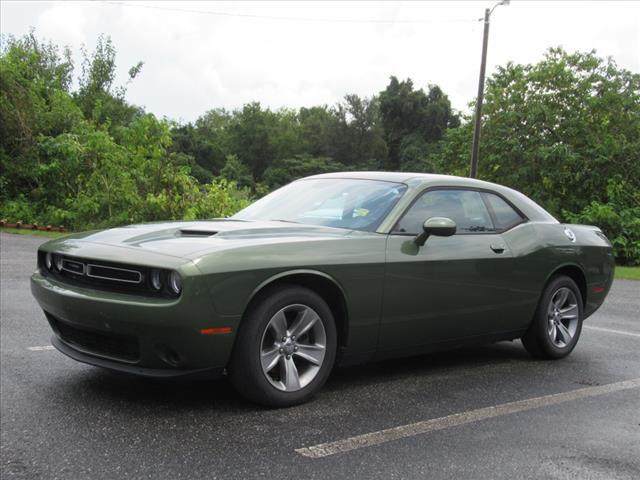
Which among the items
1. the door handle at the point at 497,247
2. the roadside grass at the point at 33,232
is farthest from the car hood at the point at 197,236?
the roadside grass at the point at 33,232

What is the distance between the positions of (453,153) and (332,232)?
2824 centimetres

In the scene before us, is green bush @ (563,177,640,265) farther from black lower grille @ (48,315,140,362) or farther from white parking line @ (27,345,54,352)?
black lower grille @ (48,315,140,362)

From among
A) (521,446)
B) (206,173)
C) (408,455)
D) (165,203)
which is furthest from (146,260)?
(206,173)

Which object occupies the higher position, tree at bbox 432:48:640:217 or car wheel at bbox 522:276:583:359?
tree at bbox 432:48:640:217

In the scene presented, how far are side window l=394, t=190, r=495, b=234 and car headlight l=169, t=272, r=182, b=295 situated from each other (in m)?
1.67

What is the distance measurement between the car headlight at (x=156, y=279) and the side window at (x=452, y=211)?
1.72m

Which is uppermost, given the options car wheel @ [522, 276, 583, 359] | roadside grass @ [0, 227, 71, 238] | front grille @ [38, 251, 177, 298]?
front grille @ [38, 251, 177, 298]

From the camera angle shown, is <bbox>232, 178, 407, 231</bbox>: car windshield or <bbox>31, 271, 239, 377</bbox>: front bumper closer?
<bbox>31, 271, 239, 377</bbox>: front bumper

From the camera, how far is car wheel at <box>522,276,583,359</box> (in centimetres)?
579

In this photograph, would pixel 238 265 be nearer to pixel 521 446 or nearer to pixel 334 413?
pixel 334 413

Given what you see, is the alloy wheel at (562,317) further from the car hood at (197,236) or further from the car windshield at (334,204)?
the car hood at (197,236)

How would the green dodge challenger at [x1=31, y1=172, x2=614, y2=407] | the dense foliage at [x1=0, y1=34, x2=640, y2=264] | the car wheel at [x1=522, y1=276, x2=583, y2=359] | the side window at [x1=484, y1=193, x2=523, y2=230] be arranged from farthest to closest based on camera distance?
the dense foliage at [x1=0, y1=34, x2=640, y2=264], the car wheel at [x1=522, y1=276, x2=583, y2=359], the side window at [x1=484, y1=193, x2=523, y2=230], the green dodge challenger at [x1=31, y1=172, x2=614, y2=407]

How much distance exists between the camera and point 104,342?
13.1 ft

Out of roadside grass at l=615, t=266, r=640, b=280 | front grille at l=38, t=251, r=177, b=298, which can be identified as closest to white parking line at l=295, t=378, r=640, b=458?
front grille at l=38, t=251, r=177, b=298
